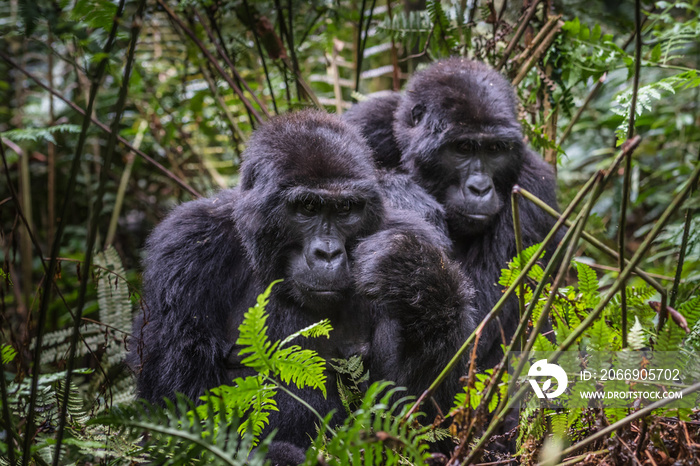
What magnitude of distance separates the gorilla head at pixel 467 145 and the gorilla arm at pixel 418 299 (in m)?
0.93

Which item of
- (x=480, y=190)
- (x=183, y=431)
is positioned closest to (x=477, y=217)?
(x=480, y=190)

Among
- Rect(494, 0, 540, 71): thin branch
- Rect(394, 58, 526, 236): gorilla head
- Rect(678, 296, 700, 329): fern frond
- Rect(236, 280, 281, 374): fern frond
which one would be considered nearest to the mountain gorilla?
Rect(394, 58, 526, 236): gorilla head

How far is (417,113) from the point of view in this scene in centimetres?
396

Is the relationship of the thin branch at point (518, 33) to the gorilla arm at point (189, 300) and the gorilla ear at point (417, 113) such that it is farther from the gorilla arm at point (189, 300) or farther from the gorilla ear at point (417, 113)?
the gorilla arm at point (189, 300)

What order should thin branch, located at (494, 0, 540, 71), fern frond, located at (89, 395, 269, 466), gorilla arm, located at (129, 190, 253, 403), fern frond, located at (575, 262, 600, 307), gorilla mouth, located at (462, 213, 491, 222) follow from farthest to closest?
thin branch, located at (494, 0, 540, 71) → gorilla mouth, located at (462, 213, 491, 222) → gorilla arm, located at (129, 190, 253, 403) → fern frond, located at (575, 262, 600, 307) → fern frond, located at (89, 395, 269, 466)

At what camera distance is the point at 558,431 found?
1.83 metres

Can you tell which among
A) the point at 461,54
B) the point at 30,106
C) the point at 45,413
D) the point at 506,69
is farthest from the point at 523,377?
the point at 30,106

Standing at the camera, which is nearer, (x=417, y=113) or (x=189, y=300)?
(x=189, y=300)

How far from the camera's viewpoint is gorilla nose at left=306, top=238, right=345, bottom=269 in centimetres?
260

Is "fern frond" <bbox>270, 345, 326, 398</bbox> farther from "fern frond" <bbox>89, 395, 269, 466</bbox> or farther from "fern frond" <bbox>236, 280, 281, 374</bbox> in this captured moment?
"fern frond" <bbox>89, 395, 269, 466</bbox>

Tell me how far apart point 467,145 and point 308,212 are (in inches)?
56.8

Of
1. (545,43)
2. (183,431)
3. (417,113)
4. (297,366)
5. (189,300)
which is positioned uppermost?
(545,43)

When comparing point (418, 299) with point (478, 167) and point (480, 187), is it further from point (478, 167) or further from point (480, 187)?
point (478, 167)

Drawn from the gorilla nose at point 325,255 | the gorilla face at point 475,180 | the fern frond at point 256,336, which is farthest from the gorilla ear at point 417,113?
the fern frond at point 256,336
